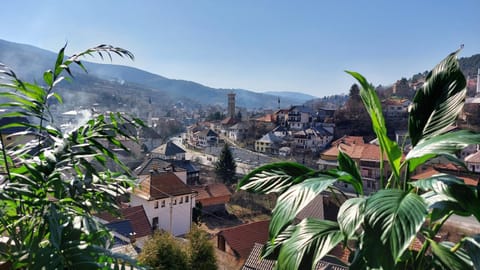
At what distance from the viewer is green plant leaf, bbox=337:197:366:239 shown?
0.62 metres

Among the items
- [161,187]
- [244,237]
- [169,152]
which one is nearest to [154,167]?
[161,187]

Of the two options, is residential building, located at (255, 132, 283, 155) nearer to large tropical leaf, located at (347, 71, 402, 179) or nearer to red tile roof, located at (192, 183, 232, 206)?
red tile roof, located at (192, 183, 232, 206)

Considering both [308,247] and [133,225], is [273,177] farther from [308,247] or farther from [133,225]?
[133,225]

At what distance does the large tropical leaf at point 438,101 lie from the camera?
85cm

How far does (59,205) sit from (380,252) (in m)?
0.73

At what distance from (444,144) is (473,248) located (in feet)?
0.68

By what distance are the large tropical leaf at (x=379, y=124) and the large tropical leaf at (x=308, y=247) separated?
20 cm

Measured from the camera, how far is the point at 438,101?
2.89 ft

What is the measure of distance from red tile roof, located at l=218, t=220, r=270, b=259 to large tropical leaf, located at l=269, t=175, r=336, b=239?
6.84 m

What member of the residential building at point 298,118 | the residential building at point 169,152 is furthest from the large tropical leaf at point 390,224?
the residential building at point 298,118

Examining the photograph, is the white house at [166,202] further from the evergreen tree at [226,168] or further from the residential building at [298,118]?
the residential building at [298,118]

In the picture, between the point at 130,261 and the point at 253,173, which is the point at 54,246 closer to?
the point at 130,261

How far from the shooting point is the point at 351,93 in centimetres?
2916

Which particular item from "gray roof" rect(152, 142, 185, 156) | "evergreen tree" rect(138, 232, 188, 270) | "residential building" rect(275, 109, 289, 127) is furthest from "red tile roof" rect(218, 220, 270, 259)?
"residential building" rect(275, 109, 289, 127)
